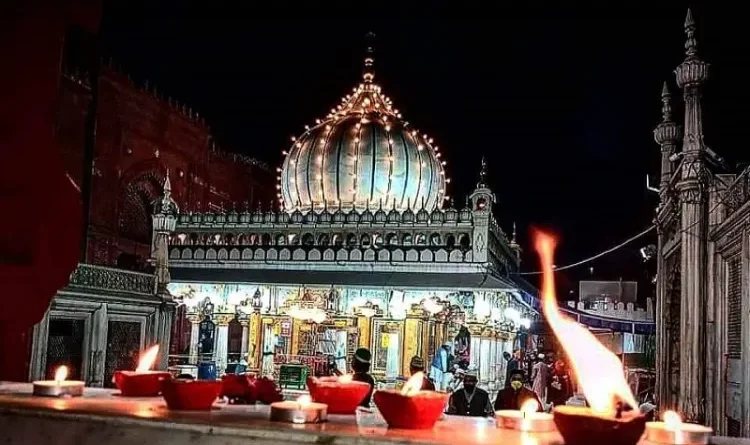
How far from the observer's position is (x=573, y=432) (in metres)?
3.11

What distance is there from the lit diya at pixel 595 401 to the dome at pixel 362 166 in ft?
58.2

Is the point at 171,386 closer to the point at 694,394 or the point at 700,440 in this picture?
the point at 700,440

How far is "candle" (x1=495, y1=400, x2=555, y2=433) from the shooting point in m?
3.81

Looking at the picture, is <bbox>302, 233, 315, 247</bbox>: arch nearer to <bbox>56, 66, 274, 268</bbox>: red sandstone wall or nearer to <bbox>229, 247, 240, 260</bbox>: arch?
<bbox>229, 247, 240, 260</bbox>: arch

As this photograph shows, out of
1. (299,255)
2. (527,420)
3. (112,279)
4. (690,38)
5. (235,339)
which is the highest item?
(690,38)

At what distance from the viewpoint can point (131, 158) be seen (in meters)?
26.5

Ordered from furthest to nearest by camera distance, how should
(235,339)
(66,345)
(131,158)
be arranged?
1. (131,158)
2. (235,339)
3. (66,345)

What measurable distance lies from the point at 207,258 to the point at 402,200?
5.57 meters

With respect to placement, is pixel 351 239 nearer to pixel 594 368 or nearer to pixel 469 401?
pixel 469 401

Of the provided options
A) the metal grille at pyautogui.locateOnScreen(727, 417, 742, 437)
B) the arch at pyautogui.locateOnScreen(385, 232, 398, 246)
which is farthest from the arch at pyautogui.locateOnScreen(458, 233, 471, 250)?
the metal grille at pyautogui.locateOnScreen(727, 417, 742, 437)

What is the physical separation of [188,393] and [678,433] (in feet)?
A: 7.71

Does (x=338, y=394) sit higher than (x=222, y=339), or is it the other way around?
(x=338, y=394)

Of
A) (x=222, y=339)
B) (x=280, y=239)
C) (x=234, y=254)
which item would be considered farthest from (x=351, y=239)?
(x=222, y=339)

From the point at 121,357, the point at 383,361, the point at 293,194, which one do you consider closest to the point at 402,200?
the point at 293,194
